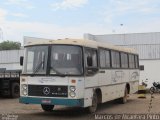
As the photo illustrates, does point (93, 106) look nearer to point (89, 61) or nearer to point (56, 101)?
point (89, 61)

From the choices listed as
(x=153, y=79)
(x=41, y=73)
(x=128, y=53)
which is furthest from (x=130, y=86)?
(x=153, y=79)

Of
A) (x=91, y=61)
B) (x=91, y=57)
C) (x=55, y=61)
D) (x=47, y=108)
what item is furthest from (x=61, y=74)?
(x=47, y=108)

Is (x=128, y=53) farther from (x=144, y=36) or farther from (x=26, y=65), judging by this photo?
(x=144, y=36)

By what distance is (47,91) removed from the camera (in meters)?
15.1

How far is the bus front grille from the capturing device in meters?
14.9

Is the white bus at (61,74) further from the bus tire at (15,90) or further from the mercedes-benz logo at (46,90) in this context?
the bus tire at (15,90)

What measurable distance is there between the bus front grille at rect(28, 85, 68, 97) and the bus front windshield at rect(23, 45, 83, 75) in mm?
492

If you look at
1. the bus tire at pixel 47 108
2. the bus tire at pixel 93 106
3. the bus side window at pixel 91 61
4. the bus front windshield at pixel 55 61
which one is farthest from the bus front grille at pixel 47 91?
the bus tire at pixel 47 108

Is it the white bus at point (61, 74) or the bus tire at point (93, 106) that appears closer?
the white bus at point (61, 74)

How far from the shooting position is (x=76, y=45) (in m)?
15.3

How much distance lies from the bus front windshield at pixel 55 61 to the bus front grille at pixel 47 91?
49 cm

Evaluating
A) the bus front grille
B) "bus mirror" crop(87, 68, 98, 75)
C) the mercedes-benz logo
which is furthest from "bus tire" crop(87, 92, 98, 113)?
the mercedes-benz logo

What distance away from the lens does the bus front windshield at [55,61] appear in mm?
15039

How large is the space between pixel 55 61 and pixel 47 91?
1.10m
